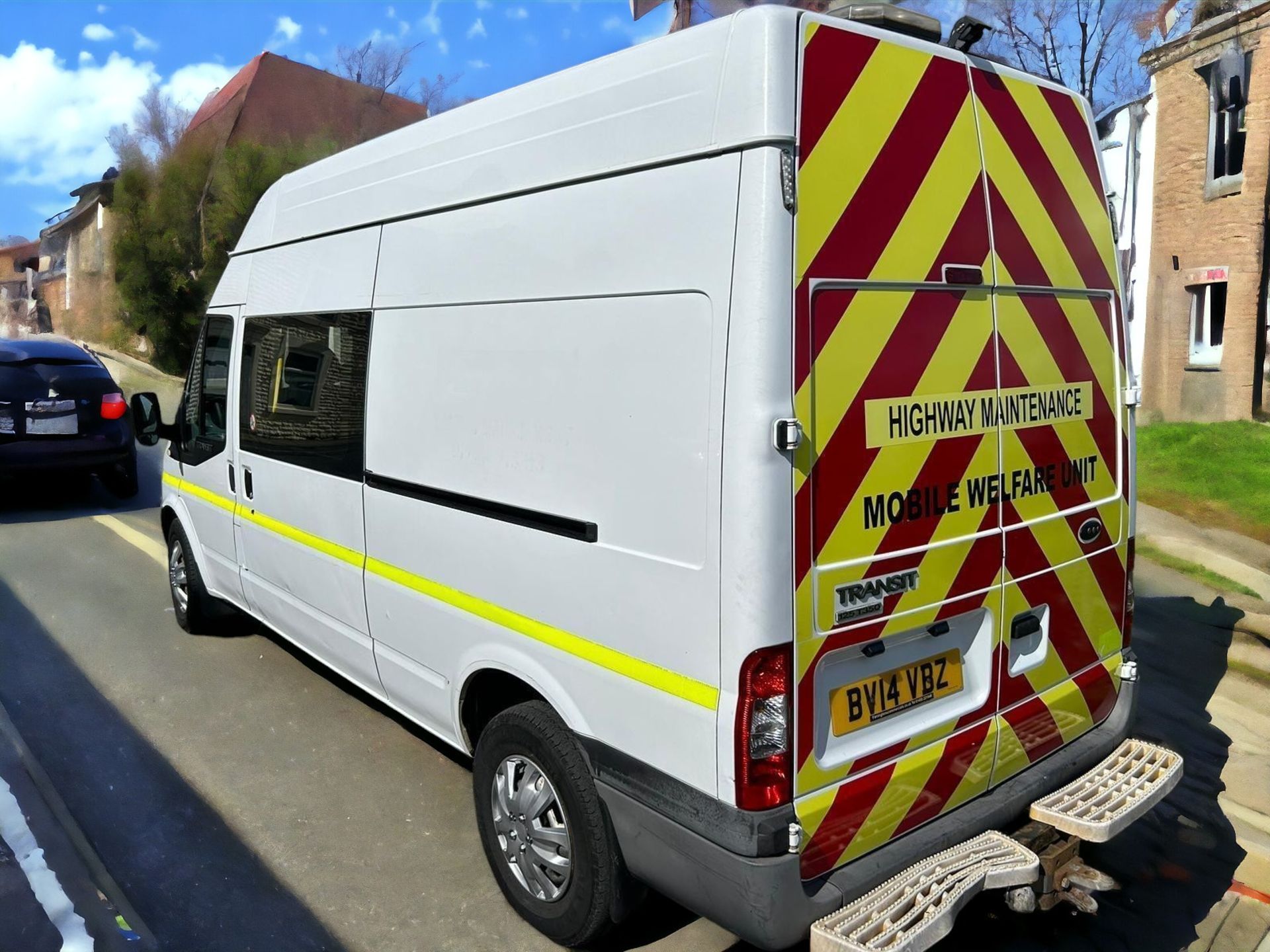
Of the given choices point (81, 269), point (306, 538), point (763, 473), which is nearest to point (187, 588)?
point (306, 538)

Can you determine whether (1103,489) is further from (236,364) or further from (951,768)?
(236,364)

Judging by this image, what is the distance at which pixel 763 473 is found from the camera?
2428 millimetres

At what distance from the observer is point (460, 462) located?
337cm

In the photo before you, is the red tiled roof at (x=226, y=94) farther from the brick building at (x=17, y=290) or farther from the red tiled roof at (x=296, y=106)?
the brick building at (x=17, y=290)

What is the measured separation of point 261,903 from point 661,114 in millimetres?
2939

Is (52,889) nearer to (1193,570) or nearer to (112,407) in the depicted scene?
(1193,570)

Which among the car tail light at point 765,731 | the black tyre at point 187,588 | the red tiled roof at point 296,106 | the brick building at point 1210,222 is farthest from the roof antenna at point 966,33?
the red tiled roof at point 296,106

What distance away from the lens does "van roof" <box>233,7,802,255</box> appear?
2471 millimetres

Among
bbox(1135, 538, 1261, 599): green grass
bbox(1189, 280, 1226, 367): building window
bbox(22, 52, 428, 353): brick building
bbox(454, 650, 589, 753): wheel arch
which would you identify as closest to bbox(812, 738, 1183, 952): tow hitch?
bbox(454, 650, 589, 753): wheel arch

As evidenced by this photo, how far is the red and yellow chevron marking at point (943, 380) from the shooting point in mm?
2561

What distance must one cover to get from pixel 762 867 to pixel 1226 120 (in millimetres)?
13820

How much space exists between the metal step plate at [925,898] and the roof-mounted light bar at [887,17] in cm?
234

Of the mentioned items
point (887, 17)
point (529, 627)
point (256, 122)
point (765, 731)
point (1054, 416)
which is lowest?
Result: point (765, 731)

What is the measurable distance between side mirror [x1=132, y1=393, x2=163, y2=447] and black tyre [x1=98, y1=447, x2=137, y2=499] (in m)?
4.96
